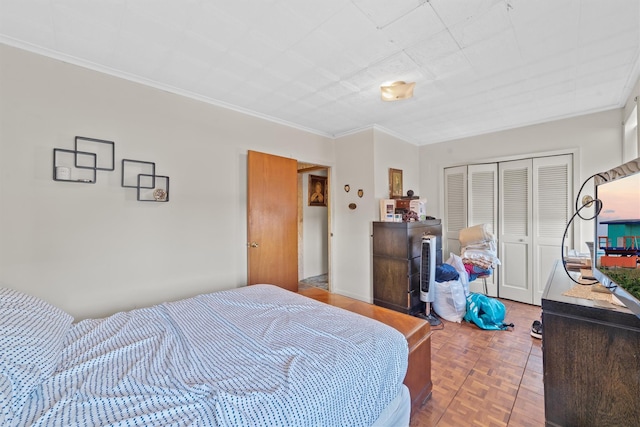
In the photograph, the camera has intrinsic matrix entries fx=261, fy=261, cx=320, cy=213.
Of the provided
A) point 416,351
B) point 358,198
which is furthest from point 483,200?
point 416,351

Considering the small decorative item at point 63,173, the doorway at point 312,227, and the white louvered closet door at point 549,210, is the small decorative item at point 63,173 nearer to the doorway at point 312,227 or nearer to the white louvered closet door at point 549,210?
the doorway at point 312,227

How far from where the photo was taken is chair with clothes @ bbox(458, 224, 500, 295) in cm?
349

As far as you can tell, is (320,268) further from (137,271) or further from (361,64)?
(361,64)

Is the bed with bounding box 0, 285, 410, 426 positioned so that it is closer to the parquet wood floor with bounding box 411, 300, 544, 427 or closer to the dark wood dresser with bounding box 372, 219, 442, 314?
the parquet wood floor with bounding box 411, 300, 544, 427

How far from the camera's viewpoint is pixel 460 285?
3.10 metres

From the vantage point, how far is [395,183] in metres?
4.04

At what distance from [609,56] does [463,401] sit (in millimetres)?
2817

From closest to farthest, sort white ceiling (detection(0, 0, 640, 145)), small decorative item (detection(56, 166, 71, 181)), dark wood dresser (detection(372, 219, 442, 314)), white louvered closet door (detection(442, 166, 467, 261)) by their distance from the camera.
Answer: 1. white ceiling (detection(0, 0, 640, 145))
2. small decorative item (detection(56, 166, 71, 181))
3. dark wood dresser (detection(372, 219, 442, 314))
4. white louvered closet door (detection(442, 166, 467, 261))

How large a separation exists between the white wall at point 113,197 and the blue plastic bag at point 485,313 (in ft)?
8.84

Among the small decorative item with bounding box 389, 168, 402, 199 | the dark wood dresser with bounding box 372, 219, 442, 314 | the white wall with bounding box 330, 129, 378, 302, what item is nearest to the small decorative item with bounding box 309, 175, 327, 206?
the white wall with bounding box 330, 129, 378, 302

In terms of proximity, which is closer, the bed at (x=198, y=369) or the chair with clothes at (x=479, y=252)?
the bed at (x=198, y=369)

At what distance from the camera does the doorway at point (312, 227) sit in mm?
5086

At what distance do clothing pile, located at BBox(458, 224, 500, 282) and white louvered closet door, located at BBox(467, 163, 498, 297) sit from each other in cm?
32

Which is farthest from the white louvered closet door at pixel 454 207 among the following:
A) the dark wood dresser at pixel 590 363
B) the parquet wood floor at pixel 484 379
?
the dark wood dresser at pixel 590 363
